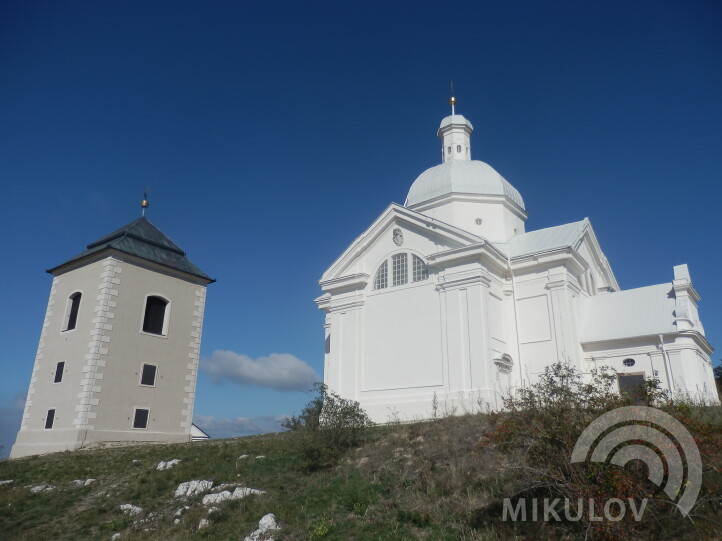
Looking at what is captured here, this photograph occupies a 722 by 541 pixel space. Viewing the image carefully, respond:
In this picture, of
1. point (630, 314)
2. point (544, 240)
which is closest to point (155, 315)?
point (544, 240)

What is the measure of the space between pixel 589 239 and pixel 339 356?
1303 centimetres

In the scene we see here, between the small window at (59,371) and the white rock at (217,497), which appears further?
the small window at (59,371)

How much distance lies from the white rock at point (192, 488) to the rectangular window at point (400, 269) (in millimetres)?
12651

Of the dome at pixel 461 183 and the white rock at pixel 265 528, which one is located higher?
the dome at pixel 461 183

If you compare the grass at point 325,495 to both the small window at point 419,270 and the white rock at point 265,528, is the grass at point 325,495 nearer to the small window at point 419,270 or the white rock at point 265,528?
the white rock at point 265,528

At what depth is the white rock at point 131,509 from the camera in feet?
42.3

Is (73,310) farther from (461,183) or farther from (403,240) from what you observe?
(461,183)

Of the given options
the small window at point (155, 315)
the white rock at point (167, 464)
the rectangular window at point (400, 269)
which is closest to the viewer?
the white rock at point (167, 464)

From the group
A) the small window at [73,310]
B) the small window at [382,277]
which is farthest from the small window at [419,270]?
the small window at [73,310]

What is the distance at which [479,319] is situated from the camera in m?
21.2

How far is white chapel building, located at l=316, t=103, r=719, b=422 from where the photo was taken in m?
21.1

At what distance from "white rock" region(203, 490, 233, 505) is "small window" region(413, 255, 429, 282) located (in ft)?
42.4

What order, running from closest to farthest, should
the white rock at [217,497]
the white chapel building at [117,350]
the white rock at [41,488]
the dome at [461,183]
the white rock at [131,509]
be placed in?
1. the white rock at [217,497]
2. the white rock at [131,509]
3. the white rock at [41,488]
4. the white chapel building at [117,350]
5. the dome at [461,183]

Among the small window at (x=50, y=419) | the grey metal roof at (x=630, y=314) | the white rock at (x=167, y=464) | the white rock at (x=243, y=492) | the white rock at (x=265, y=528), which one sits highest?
the grey metal roof at (x=630, y=314)
